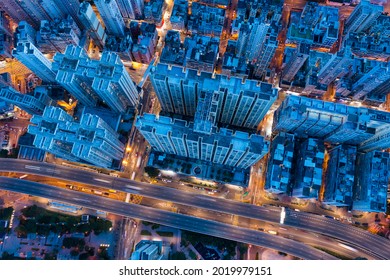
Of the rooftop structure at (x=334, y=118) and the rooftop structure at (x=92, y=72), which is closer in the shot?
the rooftop structure at (x=334, y=118)

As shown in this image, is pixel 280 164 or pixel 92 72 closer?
pixel 92 72

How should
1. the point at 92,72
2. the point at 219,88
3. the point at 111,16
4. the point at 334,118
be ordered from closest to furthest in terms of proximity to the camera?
1. the point at 219,88
2. the point at 334,118
3. the point at 92,72
4. the point at 111,16

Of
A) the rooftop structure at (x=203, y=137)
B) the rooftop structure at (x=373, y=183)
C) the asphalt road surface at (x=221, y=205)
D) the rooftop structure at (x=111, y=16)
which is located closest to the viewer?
the rooftop structure at (x=203, y=137)

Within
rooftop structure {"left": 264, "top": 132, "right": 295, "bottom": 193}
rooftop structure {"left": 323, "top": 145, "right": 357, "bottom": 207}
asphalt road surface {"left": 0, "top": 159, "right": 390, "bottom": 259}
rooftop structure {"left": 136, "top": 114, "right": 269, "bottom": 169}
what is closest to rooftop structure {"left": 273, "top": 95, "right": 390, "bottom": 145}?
rooftop structure {"left": 323, "top": 145, "right": 357, "bottom": 207}

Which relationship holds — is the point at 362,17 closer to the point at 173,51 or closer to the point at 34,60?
the point at 173,51

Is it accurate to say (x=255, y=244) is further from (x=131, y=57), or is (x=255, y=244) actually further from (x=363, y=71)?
(x=131, y=57)

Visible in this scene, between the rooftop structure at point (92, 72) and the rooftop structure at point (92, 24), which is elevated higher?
the rooftop structure at point (92, 24)

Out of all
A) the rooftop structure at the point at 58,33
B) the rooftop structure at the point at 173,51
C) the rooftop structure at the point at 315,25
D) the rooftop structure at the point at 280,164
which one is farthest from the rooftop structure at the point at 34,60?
the rooftop structure at the point at 315,25

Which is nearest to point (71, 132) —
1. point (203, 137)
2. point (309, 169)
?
point (203, 137)

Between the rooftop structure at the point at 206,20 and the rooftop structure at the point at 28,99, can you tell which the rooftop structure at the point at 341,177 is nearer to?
the rooftop structure at the point at 206,20

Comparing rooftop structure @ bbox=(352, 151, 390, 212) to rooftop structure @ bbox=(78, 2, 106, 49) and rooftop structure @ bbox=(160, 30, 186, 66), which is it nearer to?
rooftop structure @ bbox=(160, 30, 186, 66)

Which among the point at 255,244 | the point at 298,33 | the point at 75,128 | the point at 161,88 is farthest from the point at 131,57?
→ the point at 255,244
